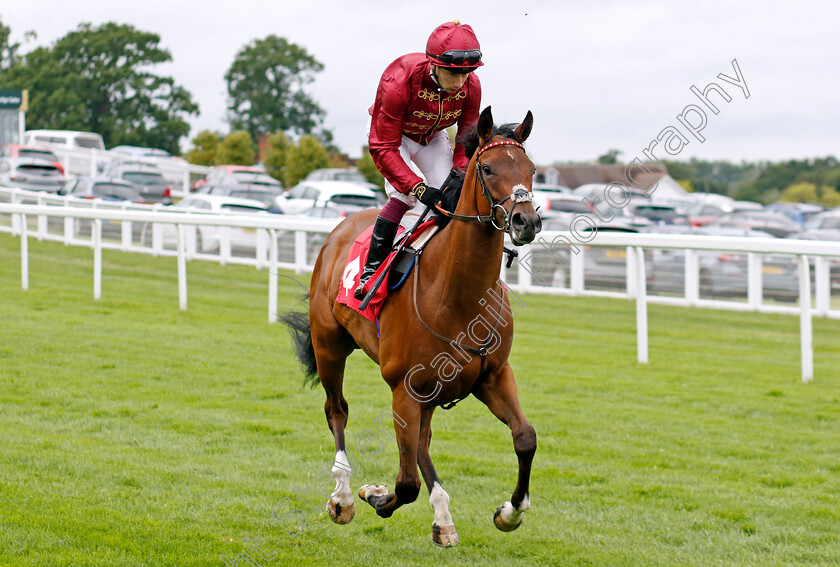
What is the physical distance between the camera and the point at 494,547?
15.2ft

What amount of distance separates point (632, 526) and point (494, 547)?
0.79 metres

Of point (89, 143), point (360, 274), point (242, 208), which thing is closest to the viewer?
point (360, 274)

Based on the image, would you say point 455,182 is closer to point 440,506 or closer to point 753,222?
point 440,506

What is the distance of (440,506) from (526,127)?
1806mm

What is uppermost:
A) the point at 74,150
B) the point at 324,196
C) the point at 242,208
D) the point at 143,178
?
the point at 74,150

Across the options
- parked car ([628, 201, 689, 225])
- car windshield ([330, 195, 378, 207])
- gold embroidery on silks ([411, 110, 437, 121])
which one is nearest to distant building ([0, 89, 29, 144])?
car windshield ([330, 195, 378, 207])

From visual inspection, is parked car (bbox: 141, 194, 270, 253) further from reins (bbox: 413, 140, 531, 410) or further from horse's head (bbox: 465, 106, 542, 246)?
horse's head (bbox: 465, 106, 542, 246)

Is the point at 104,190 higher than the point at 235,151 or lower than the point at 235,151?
lower

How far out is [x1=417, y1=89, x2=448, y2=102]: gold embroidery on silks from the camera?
14.8ft

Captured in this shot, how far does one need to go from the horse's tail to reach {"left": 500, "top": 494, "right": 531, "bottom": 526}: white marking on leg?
1942mm

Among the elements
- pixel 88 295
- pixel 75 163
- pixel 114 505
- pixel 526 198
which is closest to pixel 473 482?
pixel 114 505

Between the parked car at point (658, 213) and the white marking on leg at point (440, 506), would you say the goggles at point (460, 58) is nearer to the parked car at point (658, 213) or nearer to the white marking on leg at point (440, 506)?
the white marking on leg at point (440, 506)

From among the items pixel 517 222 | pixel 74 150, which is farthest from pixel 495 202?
pixel 74 150

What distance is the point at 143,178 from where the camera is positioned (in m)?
28.5
